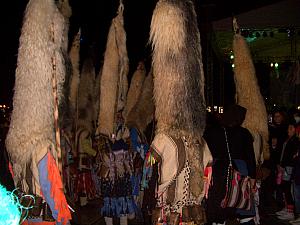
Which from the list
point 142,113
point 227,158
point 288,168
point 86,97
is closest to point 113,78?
point 142,113

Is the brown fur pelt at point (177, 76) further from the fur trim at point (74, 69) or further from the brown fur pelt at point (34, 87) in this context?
the fur trim at point (74, 69)

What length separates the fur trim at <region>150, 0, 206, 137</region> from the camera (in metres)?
3.87

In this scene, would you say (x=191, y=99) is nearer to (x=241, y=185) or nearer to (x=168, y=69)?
(x=168, y=69)

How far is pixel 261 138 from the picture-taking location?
5832 millimetres

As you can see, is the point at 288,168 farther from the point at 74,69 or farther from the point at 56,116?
the point at 56,116

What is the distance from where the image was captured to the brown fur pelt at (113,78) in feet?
22.9

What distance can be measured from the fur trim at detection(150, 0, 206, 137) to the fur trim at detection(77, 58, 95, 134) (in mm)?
4968

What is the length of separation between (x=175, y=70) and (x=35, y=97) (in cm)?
123

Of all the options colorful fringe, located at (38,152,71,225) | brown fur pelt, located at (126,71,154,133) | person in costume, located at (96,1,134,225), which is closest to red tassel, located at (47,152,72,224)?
colorful fringe, located at (38,152,71,225)

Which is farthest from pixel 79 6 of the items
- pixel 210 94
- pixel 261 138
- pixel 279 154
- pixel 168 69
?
pixel 168 69

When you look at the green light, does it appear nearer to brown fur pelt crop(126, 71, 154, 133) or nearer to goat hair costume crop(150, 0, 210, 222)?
goat hair costume crop(150, 0, 210, 222)

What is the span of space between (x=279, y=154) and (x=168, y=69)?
5925mm

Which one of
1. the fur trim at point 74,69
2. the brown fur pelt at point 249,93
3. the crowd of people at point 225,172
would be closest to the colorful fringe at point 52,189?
the crowd of people at point 225,172

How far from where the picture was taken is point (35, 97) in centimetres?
362
